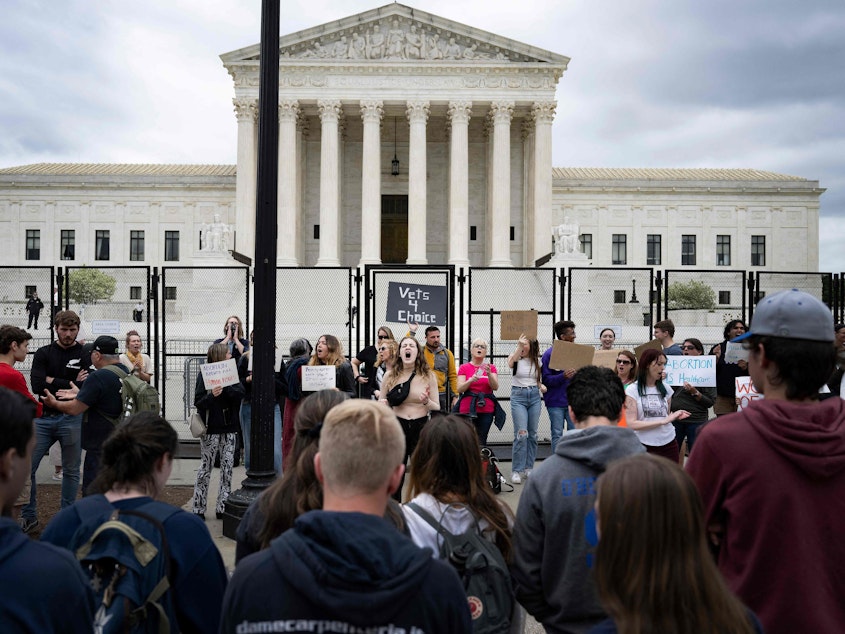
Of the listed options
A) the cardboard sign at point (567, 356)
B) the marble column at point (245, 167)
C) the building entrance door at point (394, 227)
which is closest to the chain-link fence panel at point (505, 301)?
the cardboard sign at point (567, 356)

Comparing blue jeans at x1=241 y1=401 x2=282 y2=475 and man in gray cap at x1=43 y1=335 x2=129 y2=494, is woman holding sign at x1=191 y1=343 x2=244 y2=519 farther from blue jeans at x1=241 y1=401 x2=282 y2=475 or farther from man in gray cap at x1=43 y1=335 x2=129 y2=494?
man in gray cap at x1=43 y1=335 x2=129 y2=494

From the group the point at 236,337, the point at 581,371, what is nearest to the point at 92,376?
the point at 236,337

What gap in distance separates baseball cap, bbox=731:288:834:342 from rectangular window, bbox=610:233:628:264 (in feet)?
195

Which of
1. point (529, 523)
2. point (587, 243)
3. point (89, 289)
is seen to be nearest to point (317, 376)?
point (529, 523)

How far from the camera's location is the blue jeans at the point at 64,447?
7.44 m

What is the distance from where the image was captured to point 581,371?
362 centimetres

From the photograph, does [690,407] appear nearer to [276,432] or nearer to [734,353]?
[734,353]

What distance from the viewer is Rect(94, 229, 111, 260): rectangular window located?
58.7 m

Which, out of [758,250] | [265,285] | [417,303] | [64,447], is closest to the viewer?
[265,285]

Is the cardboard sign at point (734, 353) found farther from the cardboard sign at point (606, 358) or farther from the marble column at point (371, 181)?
the marble column at point (371, 181)

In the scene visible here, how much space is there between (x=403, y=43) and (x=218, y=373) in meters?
39.5

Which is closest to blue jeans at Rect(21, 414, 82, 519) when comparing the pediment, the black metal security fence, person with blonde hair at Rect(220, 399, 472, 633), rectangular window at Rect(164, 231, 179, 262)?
the black metal security fence

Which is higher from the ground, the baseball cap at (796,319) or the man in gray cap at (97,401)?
the baseball cap at (796,319)

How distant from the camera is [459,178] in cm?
4266
